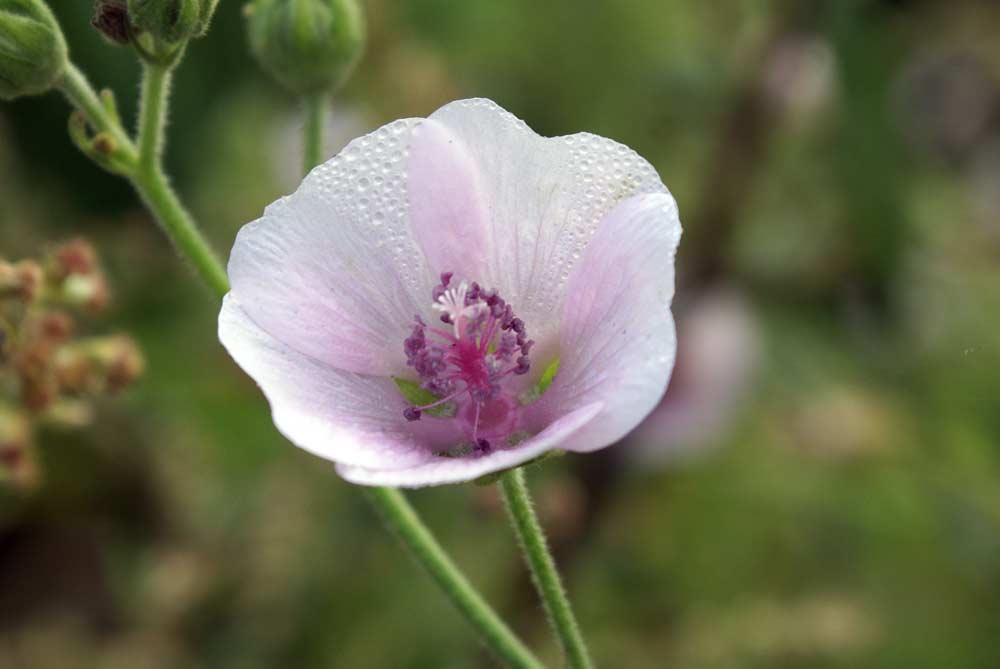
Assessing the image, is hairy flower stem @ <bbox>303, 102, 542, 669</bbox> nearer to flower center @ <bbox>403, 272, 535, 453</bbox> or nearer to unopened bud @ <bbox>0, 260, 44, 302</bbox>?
flower center @ <bbox>403, 272, 535, 453</bbox>

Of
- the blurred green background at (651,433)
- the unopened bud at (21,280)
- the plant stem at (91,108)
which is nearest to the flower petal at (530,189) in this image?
the plant stem at (91,108)

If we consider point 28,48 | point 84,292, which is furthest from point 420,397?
point 28,48

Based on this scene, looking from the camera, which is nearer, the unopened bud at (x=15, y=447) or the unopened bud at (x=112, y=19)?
the unopened bud at (x=112, y=19)

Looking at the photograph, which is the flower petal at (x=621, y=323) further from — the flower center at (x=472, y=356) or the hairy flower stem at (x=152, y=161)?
the hairy flower stem at (x=152, y=161)

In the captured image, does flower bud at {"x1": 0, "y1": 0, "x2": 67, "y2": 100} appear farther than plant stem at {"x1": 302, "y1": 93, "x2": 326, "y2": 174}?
No

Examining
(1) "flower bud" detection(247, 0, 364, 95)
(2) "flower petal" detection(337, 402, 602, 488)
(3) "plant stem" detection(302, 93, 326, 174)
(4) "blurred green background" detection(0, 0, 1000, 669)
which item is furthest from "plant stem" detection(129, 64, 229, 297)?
(4) "blurred green background" detection(0, 0, 1000, 669)

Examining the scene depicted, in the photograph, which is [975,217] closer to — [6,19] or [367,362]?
[367,362]
